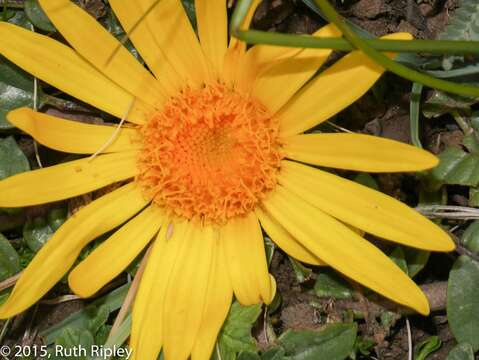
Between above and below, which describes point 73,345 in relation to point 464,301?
above

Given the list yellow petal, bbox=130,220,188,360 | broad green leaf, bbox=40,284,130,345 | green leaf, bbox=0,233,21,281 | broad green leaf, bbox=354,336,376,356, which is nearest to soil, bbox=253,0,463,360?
broad green leaf, bbox=354,336,376,356

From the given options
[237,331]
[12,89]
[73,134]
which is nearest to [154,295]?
[237,331]

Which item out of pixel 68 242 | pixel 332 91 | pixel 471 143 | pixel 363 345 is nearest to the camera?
pixel 332 91

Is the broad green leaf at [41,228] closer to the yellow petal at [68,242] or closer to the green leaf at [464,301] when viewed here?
the yellow petal at [68,242]

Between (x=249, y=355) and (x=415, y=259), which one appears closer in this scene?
(x=249, y=355)

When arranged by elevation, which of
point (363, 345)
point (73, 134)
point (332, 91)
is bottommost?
point (363, 345)

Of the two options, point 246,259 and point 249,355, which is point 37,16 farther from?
point 249,355

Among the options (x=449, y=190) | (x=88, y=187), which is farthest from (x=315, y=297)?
(x=88, y=187)

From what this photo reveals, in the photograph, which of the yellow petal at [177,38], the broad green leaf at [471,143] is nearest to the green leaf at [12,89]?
the yellow petal at [177,38]
